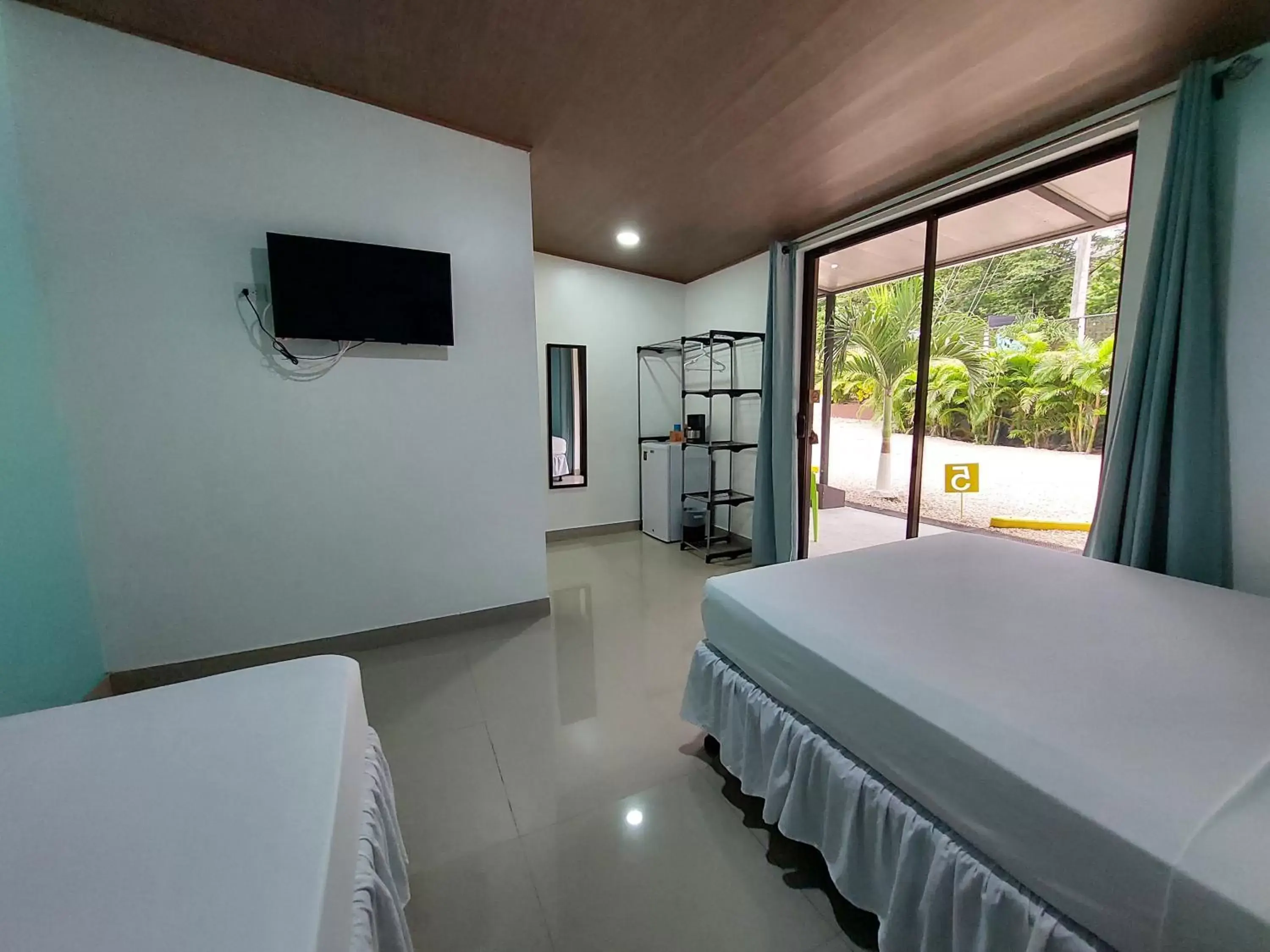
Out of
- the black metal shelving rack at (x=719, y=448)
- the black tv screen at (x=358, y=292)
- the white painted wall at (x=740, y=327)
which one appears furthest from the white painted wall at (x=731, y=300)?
the black tv screen at (x=358, y=292)

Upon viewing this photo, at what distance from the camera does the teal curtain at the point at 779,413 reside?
353 cm

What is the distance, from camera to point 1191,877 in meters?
0.67

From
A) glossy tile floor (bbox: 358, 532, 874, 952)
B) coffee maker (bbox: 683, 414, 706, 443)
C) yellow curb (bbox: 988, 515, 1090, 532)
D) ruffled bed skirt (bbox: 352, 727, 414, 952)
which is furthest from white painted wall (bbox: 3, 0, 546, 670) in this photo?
yellow curb (bbox: 988, 515, 1090, 532)

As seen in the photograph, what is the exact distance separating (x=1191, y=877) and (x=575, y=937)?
1.16 metres

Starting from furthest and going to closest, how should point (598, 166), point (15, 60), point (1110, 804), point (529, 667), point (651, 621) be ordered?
point (651, 621) < point (598, 166) < point (529, 667) < point (15, 60) < point (1110, 804)

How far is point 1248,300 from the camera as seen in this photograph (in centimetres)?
174

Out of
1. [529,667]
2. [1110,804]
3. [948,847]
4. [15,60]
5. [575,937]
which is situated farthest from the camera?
[529,667]

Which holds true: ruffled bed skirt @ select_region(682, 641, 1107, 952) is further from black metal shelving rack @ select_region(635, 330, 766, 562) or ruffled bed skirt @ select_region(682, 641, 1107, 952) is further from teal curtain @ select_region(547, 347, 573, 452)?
teal curtain @ select_region(547, 347, 573, 452)

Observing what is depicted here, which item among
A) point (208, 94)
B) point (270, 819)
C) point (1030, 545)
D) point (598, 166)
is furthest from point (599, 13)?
point (1030, 545)

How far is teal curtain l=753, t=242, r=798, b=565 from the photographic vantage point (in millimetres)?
3533

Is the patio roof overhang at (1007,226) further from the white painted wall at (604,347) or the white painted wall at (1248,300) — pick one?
the white painted wall at (604,347)

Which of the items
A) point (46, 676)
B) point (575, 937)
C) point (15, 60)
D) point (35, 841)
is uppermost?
point (15, 60)

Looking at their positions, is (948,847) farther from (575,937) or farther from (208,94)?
(208,94)

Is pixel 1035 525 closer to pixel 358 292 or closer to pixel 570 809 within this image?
pixel 570 809
